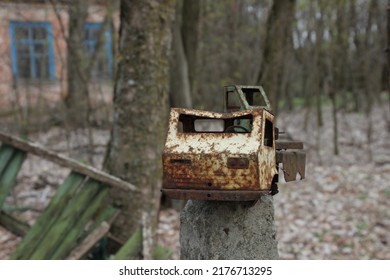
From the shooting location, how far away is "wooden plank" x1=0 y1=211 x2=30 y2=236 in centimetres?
490

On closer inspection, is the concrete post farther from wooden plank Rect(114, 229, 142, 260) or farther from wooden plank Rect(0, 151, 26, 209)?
wooden plank Rect(0, 151, 26, 209)

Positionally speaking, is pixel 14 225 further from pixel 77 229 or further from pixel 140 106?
pixel 140 106

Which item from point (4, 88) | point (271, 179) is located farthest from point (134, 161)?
point (4, 88)

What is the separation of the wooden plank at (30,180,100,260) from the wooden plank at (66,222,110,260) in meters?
0.18

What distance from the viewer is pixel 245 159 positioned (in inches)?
67.2

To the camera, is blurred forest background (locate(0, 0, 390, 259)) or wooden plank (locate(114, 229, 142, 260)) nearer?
wooden plank (locate(114, 229, 142, 260))

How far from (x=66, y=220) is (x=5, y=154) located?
75 centimetres

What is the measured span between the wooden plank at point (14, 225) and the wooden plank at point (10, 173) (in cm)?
56

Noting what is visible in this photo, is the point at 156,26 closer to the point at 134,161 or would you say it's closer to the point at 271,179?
the point at 134,161

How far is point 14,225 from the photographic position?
16.2 feet

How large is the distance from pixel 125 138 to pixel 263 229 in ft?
9.51

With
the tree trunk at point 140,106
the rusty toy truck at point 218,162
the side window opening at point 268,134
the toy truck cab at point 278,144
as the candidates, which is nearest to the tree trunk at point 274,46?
the tree trunk at point 140,106

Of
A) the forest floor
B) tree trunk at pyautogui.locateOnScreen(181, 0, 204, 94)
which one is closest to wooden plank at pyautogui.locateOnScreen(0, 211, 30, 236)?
the forest floor
